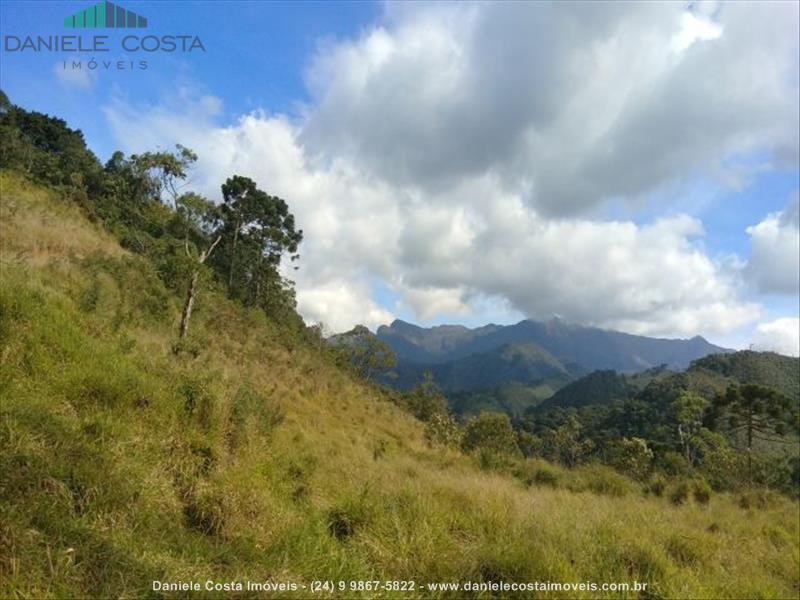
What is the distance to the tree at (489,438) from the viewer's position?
1840cm

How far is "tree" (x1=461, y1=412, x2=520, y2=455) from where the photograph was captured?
1840 cm

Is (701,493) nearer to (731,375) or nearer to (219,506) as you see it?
(219,506)

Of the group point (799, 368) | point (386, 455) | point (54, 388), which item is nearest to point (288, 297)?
point (386, 455)

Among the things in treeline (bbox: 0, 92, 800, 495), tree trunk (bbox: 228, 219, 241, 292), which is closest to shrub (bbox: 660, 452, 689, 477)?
treeline (bbox: 0, 92, 800, 495)

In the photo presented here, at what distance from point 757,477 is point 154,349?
80.1ft

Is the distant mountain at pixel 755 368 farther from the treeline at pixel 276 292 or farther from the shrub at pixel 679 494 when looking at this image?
the shrub at pixel 679 494

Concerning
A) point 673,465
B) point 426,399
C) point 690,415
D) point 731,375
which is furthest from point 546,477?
point 731,375

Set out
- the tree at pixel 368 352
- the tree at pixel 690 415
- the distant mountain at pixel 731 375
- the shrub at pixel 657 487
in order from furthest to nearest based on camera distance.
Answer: the distant mountain at pixel 731 375, the tree at pixel 368 352, the tree at pixel 690 415, the shrub at pixel 657 487

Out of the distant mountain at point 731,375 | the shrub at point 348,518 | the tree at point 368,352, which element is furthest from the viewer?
the distant mountain at point 731,375

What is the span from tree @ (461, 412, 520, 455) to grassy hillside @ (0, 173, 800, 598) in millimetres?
8191

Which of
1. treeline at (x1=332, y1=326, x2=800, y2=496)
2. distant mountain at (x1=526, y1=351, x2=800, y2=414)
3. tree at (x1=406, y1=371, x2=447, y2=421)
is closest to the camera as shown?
treeline at (x1=332, y1=326, x2=800, y2=496)

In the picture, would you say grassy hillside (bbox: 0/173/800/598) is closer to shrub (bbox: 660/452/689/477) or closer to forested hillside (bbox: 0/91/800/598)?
forested hillside (bbox: 0/91/800/598)

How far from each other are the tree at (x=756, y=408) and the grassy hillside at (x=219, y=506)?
988 inches

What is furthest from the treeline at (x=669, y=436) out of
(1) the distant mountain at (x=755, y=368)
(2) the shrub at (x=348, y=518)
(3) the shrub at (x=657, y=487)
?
(1) the distant mountain at (x=755, y=368)
